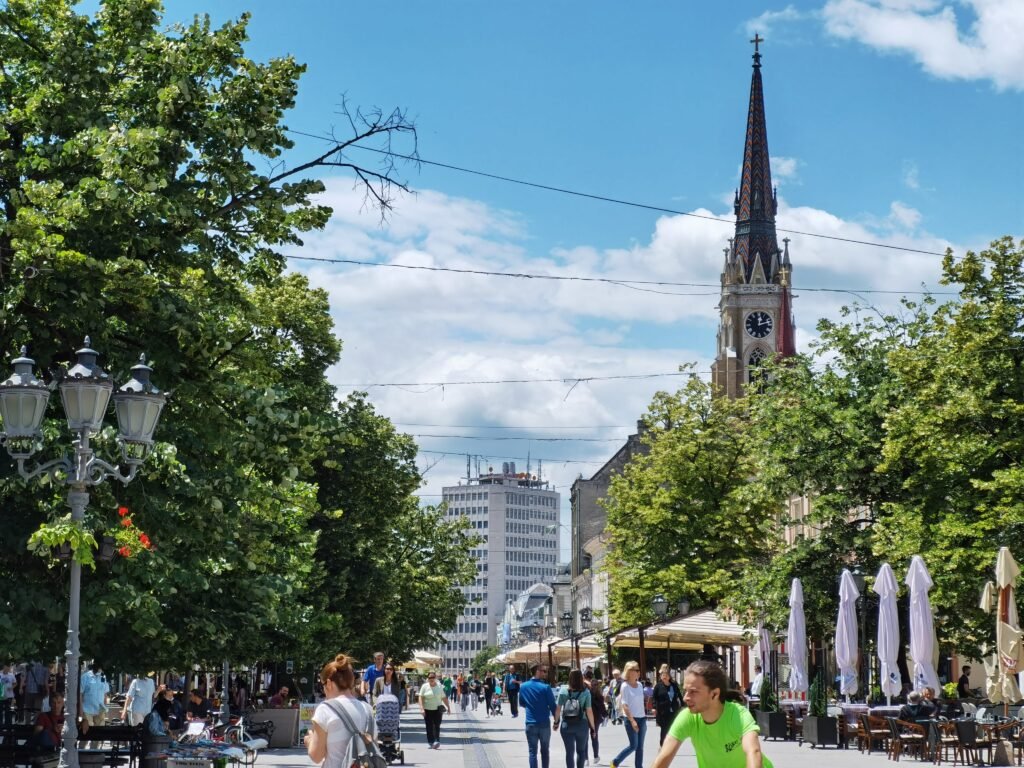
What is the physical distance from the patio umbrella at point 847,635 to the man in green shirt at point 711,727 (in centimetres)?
2255

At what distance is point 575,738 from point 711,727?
12.4 meters

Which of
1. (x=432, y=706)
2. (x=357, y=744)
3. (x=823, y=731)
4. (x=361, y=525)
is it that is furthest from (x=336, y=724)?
(x=361, y=525)

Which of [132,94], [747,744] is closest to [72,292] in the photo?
[132,94]

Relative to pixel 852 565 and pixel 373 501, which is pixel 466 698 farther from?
pixel 852 565

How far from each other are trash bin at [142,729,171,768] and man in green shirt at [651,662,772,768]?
473 inches

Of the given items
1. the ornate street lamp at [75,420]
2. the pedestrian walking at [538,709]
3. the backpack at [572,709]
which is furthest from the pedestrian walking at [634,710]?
the ornate street lamp at [75,420]

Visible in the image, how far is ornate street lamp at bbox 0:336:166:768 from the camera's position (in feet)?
44.0

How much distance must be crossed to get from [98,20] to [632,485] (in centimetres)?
3858

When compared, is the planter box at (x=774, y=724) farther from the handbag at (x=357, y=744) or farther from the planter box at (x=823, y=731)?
the handbag at (x=357, y=744)

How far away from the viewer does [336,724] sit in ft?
33.3

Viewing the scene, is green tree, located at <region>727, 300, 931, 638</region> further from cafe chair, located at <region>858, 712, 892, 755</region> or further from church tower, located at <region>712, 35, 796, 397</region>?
church tower, located at <region>712, 35, 796, 397</region>

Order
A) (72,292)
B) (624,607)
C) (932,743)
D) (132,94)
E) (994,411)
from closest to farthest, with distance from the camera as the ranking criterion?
(72,292) → (132,94) → (932,743) → (994,411) → (624,607)

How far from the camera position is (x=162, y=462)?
16969 mm

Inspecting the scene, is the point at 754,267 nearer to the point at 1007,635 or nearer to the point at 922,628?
the point at 922,628
